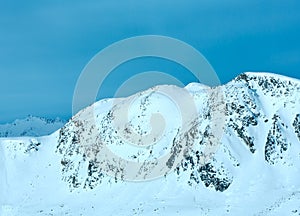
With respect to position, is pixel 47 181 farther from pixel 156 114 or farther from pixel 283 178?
pixel 283 178

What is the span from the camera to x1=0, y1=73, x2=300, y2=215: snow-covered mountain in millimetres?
91375

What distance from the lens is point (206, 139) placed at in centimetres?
10162

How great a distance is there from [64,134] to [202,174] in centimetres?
4068

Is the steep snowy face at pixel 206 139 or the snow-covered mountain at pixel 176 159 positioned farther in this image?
the steep snowy face at pixel 206 139

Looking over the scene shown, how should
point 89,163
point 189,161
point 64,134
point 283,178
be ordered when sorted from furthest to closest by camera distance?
point 64,134 < point 89,163 < point 189,161 < point 283,178

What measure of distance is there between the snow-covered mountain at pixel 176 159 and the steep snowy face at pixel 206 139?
17 cm

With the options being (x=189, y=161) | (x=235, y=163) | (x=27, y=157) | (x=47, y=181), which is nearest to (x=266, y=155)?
(x=235, y=163)

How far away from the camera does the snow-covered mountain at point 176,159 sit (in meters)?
91.4

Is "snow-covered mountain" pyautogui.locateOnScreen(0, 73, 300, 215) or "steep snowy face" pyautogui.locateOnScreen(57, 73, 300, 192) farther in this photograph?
"steep snowy face" pyautogui.locateOnScreen(57, 73, 300, 192)

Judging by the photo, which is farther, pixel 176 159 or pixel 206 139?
pixel 176 159

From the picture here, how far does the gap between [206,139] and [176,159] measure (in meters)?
5.65

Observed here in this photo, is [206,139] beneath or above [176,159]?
above

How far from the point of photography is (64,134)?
128875mm

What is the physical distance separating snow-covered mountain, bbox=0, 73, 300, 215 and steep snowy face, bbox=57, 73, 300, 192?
167mm
